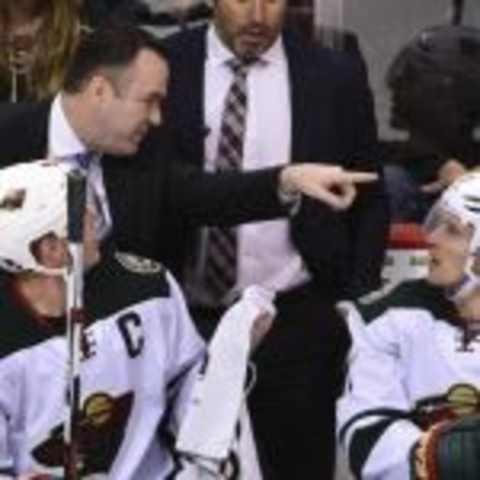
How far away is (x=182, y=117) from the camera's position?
17.1ft

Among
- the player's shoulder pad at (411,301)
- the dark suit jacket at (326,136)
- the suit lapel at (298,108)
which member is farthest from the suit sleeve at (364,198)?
the player's shoulder pad at (411,301)

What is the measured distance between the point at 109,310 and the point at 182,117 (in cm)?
95

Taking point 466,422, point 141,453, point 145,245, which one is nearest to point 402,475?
point 466,422

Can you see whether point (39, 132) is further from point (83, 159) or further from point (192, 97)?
point (192, 97)

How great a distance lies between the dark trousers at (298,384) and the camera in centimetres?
520

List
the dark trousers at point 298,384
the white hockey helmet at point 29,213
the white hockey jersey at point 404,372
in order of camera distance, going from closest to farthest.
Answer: the white hockey helmet at point 29,213 < the white hockey jersey at point 404,372 < the dark trousers at point 298,384

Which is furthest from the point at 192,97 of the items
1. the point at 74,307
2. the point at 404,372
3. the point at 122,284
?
the point at 74,307

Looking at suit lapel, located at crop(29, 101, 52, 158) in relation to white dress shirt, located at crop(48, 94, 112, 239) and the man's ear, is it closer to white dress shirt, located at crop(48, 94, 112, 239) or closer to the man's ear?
white dress shirt, located at crop(48, 94, 112, 239)

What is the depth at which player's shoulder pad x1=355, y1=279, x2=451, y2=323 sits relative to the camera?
4461mm

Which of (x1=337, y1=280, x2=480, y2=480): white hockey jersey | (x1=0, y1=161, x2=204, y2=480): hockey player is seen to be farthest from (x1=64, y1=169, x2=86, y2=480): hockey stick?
(x1=337, y1=280, x2=480, y2=480): white hockey jersey

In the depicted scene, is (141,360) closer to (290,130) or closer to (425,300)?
(425,300)

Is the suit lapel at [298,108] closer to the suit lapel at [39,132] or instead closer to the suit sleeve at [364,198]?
the suit sleeve at [364,198]

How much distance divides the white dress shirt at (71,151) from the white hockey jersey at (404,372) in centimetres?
70

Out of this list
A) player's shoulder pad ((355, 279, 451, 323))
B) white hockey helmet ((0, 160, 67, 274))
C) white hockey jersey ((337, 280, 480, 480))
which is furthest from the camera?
player's shoulder pad ((355, 279, 451, 323))
